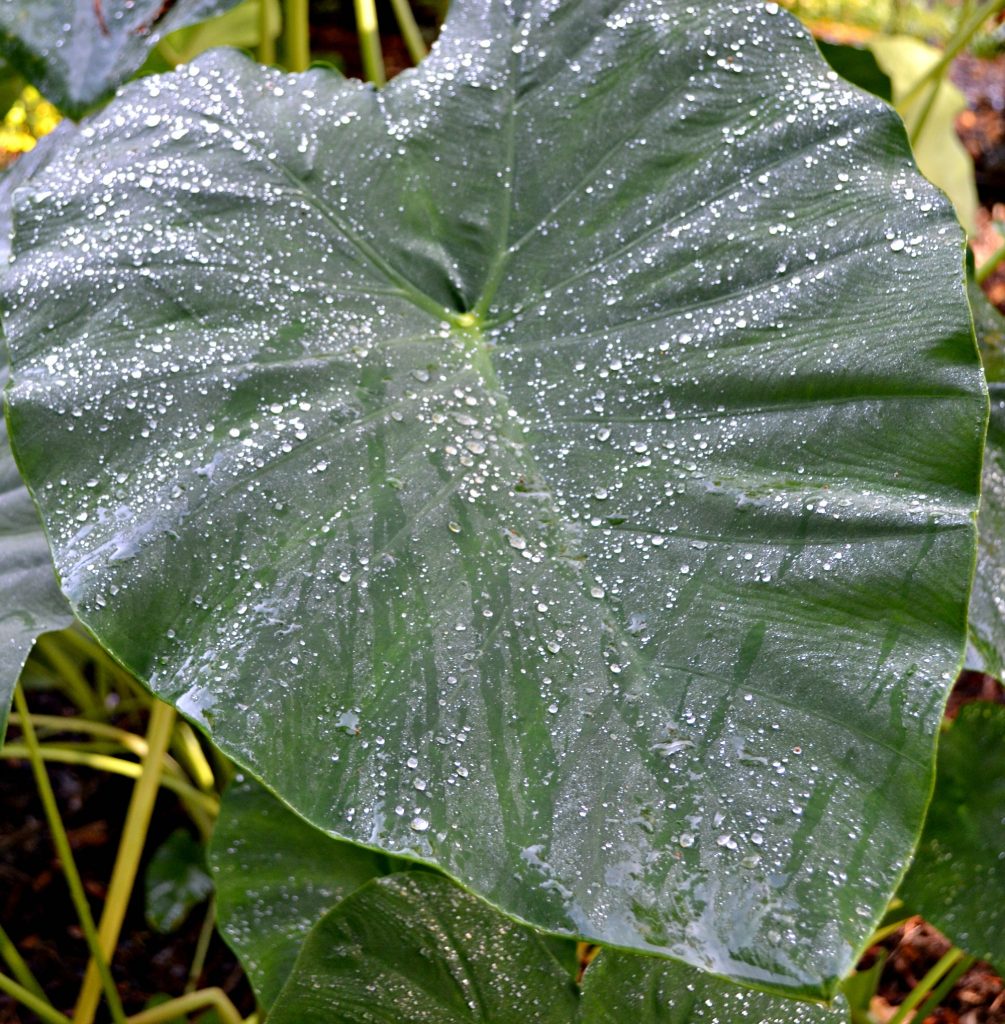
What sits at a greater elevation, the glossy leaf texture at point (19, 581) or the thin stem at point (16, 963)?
the glossy leaf texture at point (19, 581)

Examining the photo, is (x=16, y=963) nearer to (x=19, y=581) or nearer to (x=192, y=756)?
(x=192, y=756)

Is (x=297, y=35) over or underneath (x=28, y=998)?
over

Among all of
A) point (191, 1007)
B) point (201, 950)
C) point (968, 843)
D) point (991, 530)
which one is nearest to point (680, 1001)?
point (968, 843)

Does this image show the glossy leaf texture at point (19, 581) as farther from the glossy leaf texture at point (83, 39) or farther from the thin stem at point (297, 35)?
the thin stem at point (297, 35)

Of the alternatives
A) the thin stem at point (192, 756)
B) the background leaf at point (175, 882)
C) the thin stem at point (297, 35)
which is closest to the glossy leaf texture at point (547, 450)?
the thin stem at point (297, 35)

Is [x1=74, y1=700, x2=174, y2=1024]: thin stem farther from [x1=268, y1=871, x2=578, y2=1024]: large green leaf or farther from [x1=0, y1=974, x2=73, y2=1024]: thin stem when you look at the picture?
[x1=268, y1=871, x2=578, y2=1024]: large green leaf

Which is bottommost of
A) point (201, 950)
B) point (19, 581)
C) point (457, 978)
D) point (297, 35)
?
point (201, 950)

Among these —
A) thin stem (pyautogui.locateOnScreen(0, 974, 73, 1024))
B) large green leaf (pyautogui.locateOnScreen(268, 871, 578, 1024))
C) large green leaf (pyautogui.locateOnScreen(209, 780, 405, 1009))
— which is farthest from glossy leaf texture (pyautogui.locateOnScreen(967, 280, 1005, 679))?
thin stem (pyautogui.locateOnScreen(0, 974, 73, 1024))
